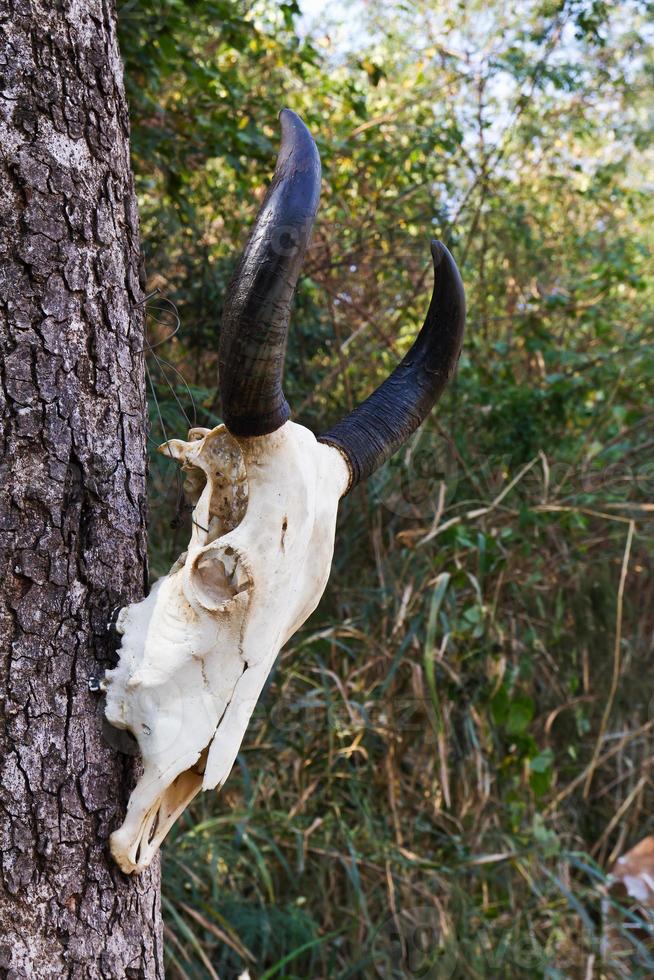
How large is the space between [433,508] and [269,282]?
264cm

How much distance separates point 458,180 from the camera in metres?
4.50

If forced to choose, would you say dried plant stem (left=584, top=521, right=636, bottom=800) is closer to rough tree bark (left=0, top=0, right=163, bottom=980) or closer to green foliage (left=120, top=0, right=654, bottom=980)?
green foliage (left=120, top=0, right=654, bottom=980)

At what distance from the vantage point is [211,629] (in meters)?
1.09

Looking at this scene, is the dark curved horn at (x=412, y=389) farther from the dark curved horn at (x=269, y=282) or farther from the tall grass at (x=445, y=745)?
the tall grass at (x=445, y=745)

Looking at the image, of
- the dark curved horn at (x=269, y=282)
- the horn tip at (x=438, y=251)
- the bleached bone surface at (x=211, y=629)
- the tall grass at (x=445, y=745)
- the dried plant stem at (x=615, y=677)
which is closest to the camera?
the dark curved horn at (x=269, y=282)

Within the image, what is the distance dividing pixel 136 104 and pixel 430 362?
80.3 inches

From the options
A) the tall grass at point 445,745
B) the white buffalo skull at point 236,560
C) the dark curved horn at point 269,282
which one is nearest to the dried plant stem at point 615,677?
the tall grass at point 445,745

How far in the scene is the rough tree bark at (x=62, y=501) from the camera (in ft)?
3.26

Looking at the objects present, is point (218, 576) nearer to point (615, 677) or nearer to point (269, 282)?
point (269, 282)

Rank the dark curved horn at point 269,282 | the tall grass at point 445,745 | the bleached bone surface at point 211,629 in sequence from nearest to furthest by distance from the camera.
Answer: the dark curved horn at point 269,282
the bleached bone surface at point 211,629
the tall grass at point 445,745

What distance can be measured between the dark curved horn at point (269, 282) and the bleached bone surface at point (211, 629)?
5.0 inches

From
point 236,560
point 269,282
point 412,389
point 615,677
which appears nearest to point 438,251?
point 412,389

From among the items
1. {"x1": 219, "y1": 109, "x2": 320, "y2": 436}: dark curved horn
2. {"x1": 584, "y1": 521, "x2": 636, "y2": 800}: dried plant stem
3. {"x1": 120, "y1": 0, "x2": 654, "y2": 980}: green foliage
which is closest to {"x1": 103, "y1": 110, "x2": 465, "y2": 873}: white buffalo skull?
{"x1": 219, "y1": 109, "x2": 320, "y2": 436}: dark curved horn

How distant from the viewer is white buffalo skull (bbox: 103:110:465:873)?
947mm
